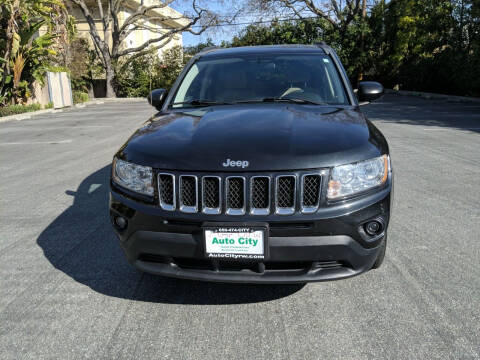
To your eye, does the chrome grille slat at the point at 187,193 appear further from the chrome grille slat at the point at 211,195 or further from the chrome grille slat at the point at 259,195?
the chrome grille slat at the point at 259,195

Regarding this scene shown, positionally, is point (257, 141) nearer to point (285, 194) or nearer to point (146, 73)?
point (285, 194)

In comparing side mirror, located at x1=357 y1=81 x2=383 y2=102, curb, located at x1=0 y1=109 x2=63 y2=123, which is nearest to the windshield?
side mirror, located at x1=357 y1=81 x2=383 y2=102

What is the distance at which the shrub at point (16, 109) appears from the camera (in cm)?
1689

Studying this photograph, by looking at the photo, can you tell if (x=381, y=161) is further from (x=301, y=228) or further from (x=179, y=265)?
(x=179, y=265)

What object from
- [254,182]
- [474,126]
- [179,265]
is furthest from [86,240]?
[474,126]

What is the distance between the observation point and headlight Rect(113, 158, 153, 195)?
8.39 feet

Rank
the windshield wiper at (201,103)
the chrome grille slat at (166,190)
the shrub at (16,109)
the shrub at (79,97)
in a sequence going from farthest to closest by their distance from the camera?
1. the shrub at (79,97)
2. the shrub at (16,109)
3. the windshield wiper at (201,103)
4. the chrome grille slat at (166,190)

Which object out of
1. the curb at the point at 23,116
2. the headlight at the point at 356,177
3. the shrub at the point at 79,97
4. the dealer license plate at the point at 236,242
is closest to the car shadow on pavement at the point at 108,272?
the dealer license plate at the point at 236,242

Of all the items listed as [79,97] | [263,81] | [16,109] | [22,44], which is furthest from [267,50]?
[79,97]

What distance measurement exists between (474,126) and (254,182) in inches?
411

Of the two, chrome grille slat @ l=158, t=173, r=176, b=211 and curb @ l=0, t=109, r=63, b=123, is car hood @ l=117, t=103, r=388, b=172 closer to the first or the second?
chrome grille slat @ l=158, t=173, r=176, b=211

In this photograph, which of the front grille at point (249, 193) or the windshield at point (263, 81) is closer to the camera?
the front grille at point (249, 193)

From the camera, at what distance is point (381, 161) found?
2.58 meters

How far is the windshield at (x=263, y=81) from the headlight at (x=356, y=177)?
3.78 ft
